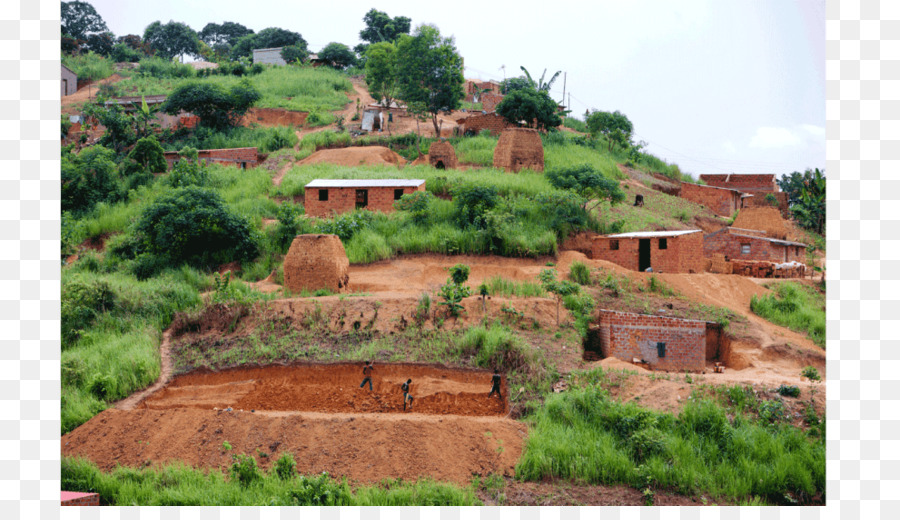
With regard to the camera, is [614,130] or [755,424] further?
[614,130]

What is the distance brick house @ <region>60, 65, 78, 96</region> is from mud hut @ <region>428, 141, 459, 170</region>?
27928 mm

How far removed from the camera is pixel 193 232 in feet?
66.6

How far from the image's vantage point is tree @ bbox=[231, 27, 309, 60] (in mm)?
61000

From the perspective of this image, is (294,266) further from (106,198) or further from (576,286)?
(106,198)

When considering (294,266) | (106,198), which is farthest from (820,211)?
(106,198)

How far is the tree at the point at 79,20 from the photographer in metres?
55.8

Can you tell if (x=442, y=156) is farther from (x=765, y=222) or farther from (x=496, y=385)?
(x=496, y=385)

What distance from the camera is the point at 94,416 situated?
12.9m

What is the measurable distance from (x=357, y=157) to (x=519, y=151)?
7698 millimetres

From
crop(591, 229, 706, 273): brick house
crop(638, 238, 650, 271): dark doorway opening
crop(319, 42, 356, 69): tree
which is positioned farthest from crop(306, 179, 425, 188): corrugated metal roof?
crop(319, 42, 356, 69): tree

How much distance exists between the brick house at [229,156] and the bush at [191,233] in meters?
10.5

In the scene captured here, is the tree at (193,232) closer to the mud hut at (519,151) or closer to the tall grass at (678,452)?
the mud hut at (519,151)

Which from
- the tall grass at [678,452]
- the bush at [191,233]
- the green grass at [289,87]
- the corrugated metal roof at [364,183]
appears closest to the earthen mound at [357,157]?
the corrugated metal roof at [364,183]

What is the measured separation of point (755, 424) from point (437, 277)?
33.0ft
